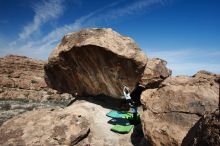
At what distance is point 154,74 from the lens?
17281 millimetres

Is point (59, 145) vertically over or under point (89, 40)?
under

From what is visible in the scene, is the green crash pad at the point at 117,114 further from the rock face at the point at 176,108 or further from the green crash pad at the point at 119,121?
the rock face at the point at 176,108

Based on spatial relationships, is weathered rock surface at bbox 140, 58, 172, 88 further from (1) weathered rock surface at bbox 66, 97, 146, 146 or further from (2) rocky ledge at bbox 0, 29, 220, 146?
(1) weathered rock surface at bbox 66, 97, 146, 146

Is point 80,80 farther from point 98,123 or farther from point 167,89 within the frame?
point 167,89

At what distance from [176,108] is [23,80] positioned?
50923mm

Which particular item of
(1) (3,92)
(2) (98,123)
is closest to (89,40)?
(2) (98,123)

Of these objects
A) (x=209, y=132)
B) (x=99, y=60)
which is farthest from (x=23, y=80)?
(x=209, y=132)

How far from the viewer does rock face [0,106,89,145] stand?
1193 cm

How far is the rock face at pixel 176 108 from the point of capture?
9906 millimetres

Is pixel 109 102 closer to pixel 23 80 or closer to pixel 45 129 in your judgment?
pixel 45 129

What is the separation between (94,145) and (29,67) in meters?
54.9

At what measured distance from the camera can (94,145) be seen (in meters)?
12.2

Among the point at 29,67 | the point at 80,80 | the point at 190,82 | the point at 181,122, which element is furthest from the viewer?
the point at 29,67

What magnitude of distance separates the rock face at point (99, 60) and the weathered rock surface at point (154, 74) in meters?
1.40
